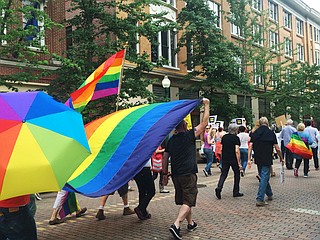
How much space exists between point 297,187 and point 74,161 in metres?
8.52

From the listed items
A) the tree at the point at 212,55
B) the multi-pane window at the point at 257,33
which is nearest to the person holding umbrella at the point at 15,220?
the tree at the point at 212,55

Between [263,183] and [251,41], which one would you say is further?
[251,41]

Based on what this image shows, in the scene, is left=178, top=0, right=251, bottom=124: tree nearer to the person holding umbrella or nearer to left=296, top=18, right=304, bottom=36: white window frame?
the person holding umbrella

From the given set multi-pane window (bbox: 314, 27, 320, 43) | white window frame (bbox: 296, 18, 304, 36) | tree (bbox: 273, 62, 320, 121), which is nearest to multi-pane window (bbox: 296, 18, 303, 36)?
white window frame (bbox: 296, 18, 304, 36)

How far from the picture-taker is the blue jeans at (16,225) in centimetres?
374

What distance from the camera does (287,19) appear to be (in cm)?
4094

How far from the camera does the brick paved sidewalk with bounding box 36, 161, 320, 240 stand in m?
5.98

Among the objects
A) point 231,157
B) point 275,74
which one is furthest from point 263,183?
point 275,74

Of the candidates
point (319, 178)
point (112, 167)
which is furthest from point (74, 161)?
point (319, 178)

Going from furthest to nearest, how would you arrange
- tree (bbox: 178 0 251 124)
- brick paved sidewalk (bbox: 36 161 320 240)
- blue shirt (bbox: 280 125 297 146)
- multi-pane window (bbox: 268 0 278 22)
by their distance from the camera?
multi-pane window (bbox: 268 0 278 22) < tree (bbox: 178 0 251 124) < blue shirt (bbox: 280 125 297 146) < brick paved sidewalk (bbox: 36 161 320 240)

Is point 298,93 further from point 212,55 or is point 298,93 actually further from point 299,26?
point 299,26

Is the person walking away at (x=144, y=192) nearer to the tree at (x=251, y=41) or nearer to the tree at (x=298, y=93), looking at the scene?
the tree at (x=251, y=41)

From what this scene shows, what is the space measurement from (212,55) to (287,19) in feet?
73.4

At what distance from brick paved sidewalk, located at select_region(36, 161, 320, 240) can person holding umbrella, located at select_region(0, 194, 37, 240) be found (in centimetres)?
231
